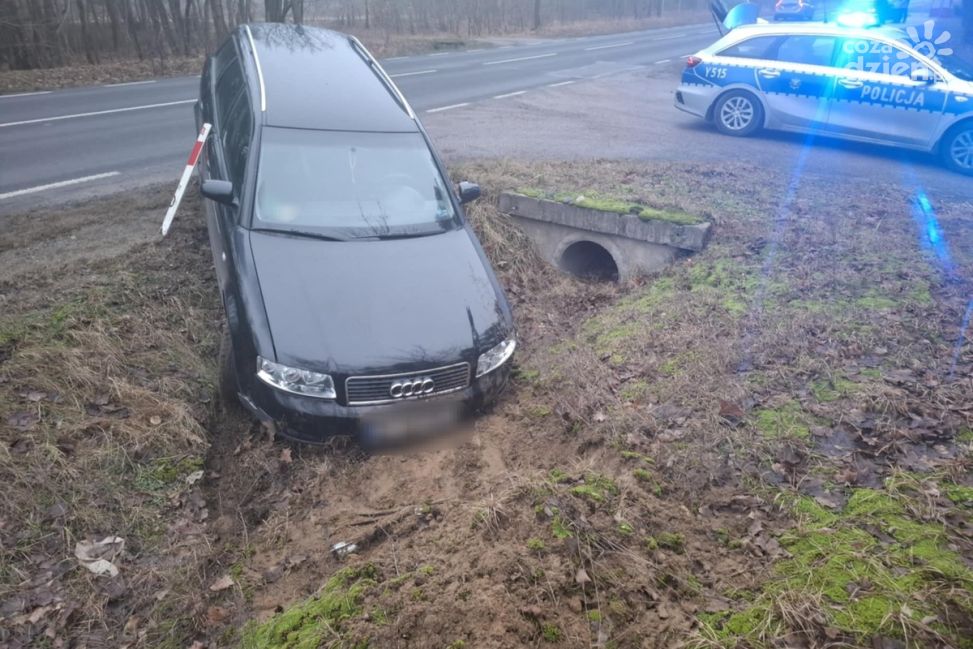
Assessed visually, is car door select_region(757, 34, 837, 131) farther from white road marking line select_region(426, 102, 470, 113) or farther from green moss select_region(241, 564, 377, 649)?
green moss select_region(241, 564, 377, 649)

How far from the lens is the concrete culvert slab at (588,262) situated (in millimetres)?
8289

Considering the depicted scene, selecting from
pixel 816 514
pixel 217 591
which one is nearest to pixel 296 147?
pixel 217 591

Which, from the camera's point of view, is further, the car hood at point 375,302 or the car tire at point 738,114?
the car tire at point 738,114

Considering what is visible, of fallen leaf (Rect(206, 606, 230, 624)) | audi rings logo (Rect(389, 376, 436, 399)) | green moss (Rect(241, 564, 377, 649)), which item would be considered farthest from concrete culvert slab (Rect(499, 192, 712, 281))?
fallen leaf (Rect(206, 606, 230, 624))

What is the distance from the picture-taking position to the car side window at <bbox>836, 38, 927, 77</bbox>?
1013 centimetres

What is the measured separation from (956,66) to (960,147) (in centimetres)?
130

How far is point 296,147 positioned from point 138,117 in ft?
26.5

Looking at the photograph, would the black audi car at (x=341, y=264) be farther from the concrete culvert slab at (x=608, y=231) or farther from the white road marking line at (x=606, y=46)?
the white road marking line at (x=606, y=46)

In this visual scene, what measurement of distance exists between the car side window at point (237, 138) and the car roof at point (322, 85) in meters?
0.21

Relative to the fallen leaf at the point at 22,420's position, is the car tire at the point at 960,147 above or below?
above

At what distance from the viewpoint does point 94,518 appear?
3668mm

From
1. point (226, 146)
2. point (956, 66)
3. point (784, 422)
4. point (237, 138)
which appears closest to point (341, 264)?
point (237, 138)

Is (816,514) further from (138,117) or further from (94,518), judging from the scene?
(138,117)

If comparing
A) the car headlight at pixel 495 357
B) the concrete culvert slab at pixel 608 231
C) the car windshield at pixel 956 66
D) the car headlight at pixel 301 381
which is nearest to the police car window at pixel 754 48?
the car windshield at pixel 956 66
